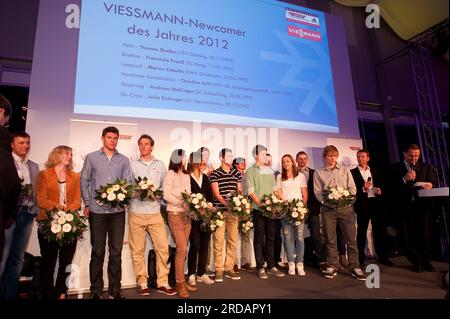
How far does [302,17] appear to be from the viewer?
5.84 metres

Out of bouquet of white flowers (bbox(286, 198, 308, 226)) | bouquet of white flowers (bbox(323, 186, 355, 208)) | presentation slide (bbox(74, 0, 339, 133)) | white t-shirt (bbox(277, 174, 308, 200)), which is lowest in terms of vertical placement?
bouquet of white flowers (bbox(286, 198, 308, 226))

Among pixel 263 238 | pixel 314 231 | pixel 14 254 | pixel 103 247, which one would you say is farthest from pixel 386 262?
pixel 14 254

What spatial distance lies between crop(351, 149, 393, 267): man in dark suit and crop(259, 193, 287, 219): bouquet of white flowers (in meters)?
1.44

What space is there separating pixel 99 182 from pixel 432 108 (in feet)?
25.9

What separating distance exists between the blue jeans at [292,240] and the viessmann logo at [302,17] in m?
3.90

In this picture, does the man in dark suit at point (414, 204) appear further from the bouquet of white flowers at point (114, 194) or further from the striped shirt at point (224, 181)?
the bouquet of white flowers at point (114, 194)

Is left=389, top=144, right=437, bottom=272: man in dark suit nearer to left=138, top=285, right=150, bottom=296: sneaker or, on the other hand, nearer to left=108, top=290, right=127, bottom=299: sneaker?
left=138, top=285, right=150, bottom=296: sneaker

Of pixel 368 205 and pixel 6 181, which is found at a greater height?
pixel 6 181

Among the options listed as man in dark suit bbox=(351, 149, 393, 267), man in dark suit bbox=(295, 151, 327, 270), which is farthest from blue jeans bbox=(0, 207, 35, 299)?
man in dark suit bbox=(351, 149, 393, 267)

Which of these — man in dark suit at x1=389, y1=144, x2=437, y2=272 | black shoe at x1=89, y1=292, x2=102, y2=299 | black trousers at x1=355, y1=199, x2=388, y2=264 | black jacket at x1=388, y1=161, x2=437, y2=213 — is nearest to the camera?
black shoe at x1=89, y1=292, x2=102, y2=299

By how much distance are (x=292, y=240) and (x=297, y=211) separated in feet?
1.54

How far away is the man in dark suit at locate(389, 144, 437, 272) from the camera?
14.3ft

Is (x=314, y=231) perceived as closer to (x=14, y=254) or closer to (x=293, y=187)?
(x=293, y=187)

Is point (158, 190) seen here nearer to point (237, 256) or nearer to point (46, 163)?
point (46, 163)
